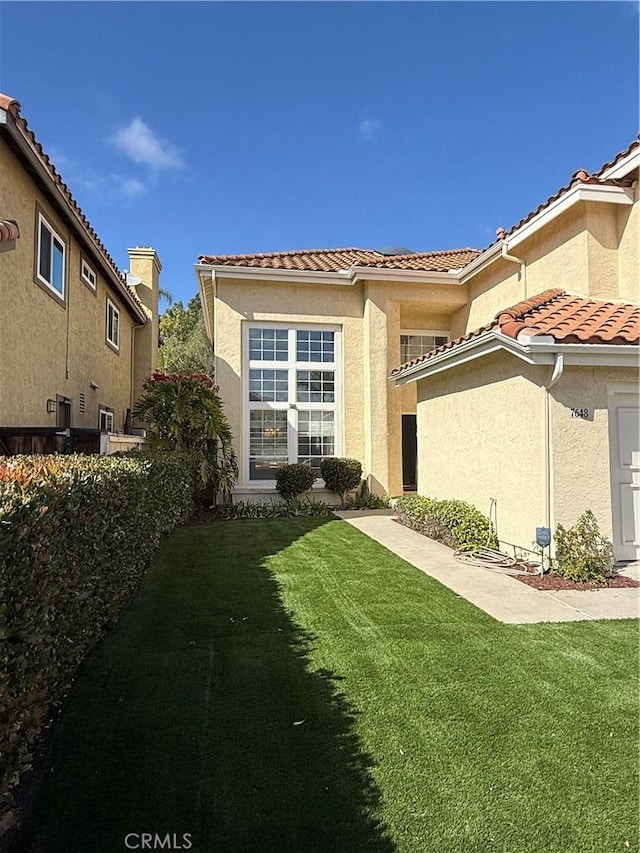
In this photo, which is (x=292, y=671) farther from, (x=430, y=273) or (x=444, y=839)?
(x=430, y=273)

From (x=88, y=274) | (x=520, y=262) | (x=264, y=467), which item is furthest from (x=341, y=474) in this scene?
(x=88, y=274)

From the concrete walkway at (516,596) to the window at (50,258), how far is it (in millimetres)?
9204

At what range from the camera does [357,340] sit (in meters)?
15.8

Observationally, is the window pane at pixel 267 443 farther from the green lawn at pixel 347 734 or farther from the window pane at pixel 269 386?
the green lawn at pixel 347 734

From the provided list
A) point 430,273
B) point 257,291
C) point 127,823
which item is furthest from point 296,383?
point 127,823

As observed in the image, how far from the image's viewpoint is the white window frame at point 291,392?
49.7 feet

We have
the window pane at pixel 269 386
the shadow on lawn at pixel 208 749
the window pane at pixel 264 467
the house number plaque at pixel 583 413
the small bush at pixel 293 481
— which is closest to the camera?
the shadow on lawn at pixel 208 749

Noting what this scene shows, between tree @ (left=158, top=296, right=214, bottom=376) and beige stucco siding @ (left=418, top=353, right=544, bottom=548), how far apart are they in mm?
24019

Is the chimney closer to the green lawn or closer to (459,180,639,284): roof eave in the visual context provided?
(459,180,639,284): roof eave

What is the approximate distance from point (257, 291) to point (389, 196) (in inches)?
350

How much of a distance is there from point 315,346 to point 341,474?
416cm

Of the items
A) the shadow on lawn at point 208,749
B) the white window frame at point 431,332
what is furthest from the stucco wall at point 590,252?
the shadow on lawn at point 208,749

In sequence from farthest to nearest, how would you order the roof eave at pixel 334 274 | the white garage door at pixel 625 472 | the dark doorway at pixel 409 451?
the dark doorway at pixel 409 451 < the roof eave at pixel 334 274 < the white garage door at pixel 625 472

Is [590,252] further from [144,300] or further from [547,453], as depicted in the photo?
[144,300]
